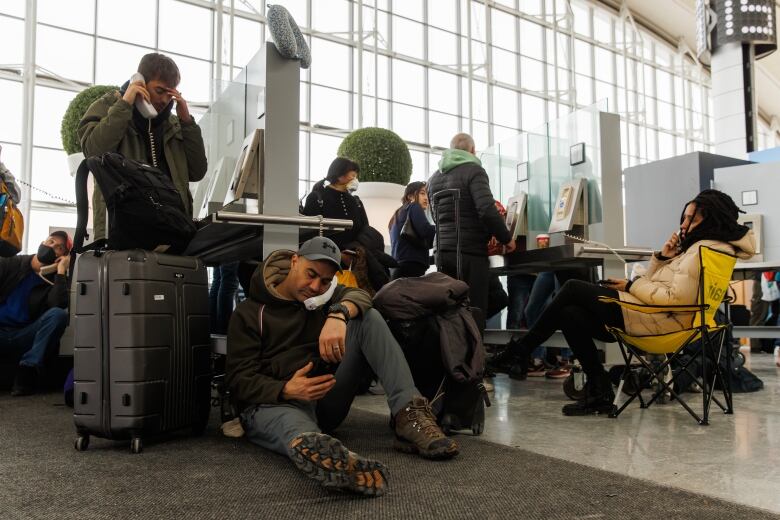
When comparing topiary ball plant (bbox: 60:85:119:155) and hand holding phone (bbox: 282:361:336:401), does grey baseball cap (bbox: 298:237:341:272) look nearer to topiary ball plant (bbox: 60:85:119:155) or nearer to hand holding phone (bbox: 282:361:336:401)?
hand holding phone (bbox: 282:361:336:401)

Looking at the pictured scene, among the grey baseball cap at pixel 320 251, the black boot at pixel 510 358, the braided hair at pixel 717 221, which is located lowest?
the black boot at pixel 510 358

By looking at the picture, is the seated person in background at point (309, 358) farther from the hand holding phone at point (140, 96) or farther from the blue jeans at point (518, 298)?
the blue jeans at point (518, 298)

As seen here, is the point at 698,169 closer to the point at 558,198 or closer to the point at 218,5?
the point at 558,198

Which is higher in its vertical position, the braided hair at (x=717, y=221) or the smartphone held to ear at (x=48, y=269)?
the braided hair at (x=717, y=221)

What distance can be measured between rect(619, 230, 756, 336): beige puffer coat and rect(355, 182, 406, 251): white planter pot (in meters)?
4.29

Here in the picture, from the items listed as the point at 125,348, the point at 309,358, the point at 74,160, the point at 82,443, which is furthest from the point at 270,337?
the point at 74,160

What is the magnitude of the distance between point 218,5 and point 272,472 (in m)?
9.19

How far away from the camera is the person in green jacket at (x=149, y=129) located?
2.48 meters

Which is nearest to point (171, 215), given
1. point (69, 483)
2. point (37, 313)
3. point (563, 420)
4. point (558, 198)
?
point (69, 483)

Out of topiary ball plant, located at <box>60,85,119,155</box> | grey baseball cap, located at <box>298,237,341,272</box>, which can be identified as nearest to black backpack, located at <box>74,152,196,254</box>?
grey baseball cap, located at <box>298,237,341,272</box>

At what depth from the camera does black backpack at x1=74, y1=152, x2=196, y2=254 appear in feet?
7.27

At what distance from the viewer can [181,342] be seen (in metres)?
2.34

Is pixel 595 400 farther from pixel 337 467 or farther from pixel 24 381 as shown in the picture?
pixel 24 381

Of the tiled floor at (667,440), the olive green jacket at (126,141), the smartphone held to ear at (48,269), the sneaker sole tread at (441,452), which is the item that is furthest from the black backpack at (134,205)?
the smartphone held to ear at (48,269)
